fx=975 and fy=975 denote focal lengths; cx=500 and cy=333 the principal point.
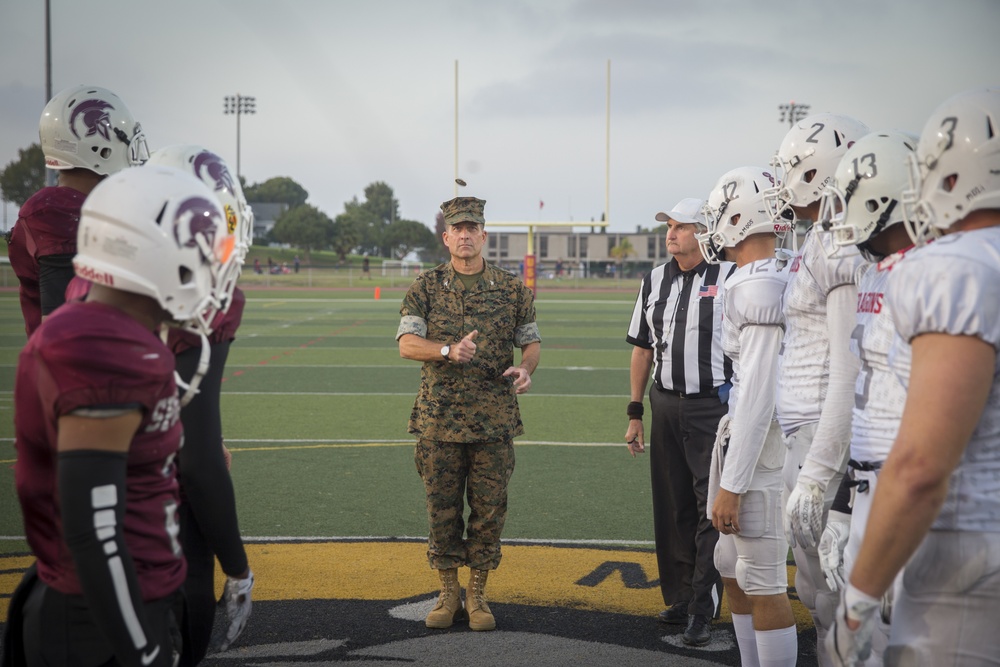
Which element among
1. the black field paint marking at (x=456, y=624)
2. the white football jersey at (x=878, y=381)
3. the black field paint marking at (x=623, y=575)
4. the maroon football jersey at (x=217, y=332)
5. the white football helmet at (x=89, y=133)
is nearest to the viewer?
the white football jersey at (x=878, y=381)

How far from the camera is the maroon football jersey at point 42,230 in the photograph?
11.0 ft

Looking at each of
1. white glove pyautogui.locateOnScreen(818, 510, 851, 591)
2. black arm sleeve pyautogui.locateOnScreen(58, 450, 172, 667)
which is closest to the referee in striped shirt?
white glove pyautogui.locateOnScreen(818, 510, 851, 591)

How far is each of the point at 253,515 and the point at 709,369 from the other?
3.09 m

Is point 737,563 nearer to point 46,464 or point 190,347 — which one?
point 190,347

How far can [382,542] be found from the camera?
5598 millimetres

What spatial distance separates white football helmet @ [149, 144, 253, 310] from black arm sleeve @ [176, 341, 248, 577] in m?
0.25

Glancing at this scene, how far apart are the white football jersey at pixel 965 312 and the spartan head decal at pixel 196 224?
1.44m

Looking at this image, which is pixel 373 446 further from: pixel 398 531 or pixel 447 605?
pixel 447 605

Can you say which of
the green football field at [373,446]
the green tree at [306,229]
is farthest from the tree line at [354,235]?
the green football field at [373,446]

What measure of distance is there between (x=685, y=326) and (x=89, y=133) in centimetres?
283

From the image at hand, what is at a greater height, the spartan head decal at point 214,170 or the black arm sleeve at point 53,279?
the spartan head decal at point 214,170

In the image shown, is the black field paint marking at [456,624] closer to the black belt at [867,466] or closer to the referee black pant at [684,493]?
the referee black pant at [684,493]

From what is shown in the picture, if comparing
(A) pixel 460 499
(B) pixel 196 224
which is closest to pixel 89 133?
(B) pixel 196 224

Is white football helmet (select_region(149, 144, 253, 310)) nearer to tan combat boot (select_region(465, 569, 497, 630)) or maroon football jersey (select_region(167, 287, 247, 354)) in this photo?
maroon football jersey (select_region(167, 287, 247, 354))
